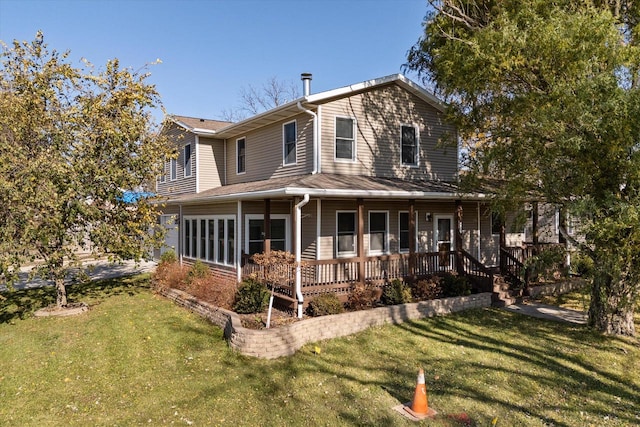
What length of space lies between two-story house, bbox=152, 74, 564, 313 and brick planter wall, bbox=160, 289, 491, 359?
47.1 inches

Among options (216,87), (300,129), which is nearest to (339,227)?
(300,129)

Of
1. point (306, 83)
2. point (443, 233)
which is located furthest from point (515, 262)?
point (306, 83)

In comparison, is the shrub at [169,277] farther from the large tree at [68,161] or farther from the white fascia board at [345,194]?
the white fascia board at [345,194]

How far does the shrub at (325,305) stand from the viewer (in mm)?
9703

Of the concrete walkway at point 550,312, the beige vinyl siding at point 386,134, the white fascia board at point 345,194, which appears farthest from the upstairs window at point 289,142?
the concrete walkway at point 550,312

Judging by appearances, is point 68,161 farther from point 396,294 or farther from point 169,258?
point 396,294

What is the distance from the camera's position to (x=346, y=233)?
1275 centimetres

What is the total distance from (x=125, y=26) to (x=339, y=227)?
406 inches

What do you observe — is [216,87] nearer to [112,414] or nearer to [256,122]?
[256,122]

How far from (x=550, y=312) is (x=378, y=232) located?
5395mm

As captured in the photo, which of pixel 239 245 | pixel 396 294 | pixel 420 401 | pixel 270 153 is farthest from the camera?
pixel 270 153

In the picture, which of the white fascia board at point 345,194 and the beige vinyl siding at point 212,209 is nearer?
the white fascia board at point 345,194

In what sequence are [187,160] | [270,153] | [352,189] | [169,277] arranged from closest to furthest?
[352,189], [169,277], [270,153], [187,160]

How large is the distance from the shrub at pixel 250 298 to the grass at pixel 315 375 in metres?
0.85
